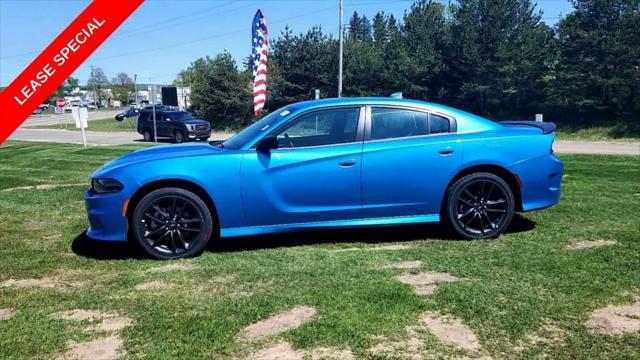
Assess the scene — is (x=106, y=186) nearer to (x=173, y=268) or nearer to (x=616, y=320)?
(x=173, y=268)

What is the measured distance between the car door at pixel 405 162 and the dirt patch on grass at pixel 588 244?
1.26m

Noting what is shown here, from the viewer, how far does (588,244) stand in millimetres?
4969

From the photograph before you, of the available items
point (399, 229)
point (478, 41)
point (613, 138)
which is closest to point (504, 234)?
point (399, 229)

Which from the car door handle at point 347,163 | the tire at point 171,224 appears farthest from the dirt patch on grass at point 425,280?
the tire at point 171,224

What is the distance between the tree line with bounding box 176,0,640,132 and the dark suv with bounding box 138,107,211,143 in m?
13.2

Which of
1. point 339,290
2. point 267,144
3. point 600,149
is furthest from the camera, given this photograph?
point 600,149

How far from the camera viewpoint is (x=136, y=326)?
133 inches

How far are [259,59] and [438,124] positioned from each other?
488 inches

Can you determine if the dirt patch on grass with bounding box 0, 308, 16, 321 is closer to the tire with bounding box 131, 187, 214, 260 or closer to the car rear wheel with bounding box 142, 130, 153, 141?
the tire with bounding box 131, 187, 214, 260

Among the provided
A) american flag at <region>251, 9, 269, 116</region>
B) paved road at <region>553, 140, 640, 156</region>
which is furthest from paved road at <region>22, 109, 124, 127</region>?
paved road at <region>553, 140, 640, 156</region>

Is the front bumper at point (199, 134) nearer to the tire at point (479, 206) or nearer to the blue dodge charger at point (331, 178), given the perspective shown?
the blue dodge charger at point (331, 178)

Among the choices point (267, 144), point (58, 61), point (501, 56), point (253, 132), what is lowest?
point (267, 144)

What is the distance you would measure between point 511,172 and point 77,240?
14.9ft

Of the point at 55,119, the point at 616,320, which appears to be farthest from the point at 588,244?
the point at 55,119
